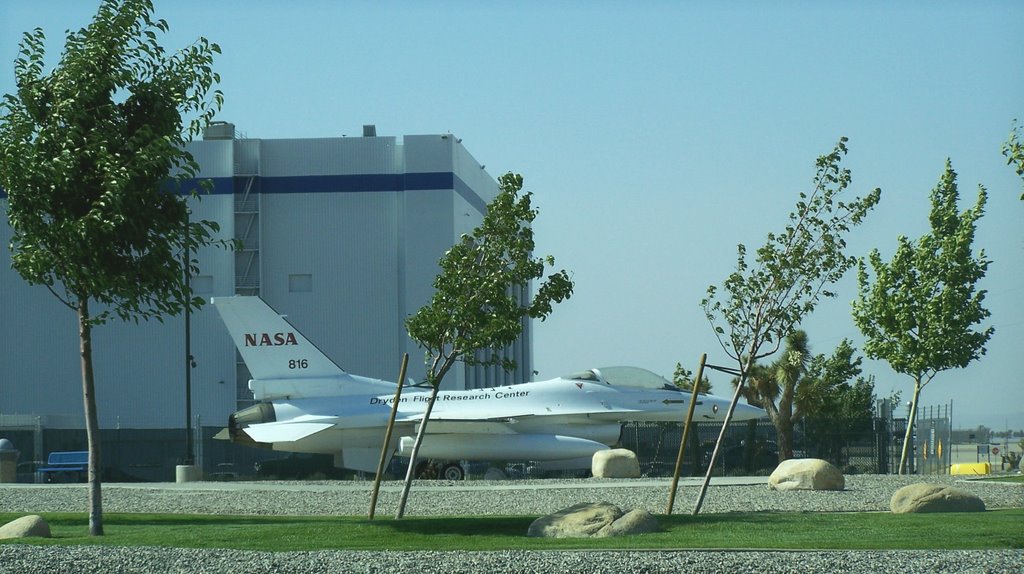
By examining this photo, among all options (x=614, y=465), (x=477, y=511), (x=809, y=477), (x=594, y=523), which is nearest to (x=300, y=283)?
(x=614, y=465)

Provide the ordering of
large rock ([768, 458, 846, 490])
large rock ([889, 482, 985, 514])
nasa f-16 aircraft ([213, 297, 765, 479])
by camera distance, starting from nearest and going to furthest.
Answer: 1. large rock ([889, 482, 985, 514])
2. large rock ([768, 458, 846, 490])
3. nasa f-16 aircraft ([213, 297, 765, 479])

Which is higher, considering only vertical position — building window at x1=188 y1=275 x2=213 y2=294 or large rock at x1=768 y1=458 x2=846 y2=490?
building window at x1=188 y1=275 x2=213 y2=294

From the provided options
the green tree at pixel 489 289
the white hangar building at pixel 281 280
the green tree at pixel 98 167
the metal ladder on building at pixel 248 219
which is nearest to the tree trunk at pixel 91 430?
the green tree at pixel 98 167

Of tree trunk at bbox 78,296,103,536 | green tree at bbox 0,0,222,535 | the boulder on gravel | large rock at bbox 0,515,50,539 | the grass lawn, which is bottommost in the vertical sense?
the boulder on gravel

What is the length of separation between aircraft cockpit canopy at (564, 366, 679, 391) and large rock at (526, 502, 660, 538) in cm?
1971

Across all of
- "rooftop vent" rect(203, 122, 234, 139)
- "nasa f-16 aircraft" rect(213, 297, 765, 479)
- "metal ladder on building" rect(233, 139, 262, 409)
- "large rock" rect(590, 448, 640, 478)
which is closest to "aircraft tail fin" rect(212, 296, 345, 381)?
"nasa f-16 aircraft" rect(213, 297, 765, 479)

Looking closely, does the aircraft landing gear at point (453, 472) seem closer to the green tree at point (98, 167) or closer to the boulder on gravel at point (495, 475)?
the boulder on gravel at point (495, 475)

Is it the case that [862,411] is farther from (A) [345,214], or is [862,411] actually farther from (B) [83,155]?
(B) [83,155]

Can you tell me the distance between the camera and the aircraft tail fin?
123ft

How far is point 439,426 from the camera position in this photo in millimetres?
34500

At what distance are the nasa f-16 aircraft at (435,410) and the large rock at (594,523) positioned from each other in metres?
18.5

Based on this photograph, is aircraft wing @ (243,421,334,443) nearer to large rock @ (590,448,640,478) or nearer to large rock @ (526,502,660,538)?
large rock @ (590,448,640,478)

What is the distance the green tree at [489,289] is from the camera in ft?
65.7

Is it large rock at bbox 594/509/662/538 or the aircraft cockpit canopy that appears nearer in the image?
large rock at bbox 594/509/662/538
